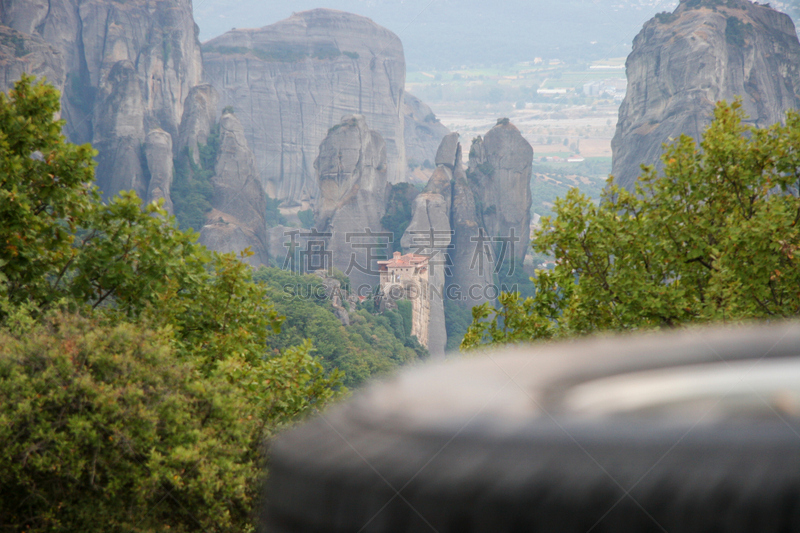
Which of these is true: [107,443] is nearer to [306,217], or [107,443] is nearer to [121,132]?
[121,132]

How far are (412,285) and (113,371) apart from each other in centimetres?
5015

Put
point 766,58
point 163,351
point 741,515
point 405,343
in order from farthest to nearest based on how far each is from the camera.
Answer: point 766,58, point 405,343, point 163,351, point 741,515

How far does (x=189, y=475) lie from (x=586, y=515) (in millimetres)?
3908

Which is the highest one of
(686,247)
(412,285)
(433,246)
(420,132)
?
(420,132)

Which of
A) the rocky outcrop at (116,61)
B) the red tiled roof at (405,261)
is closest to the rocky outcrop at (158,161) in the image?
the rocky outcrop at (116,61)

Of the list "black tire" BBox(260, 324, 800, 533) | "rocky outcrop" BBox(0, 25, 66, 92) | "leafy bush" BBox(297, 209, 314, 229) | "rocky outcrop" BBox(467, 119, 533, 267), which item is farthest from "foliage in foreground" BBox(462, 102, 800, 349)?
"leafy bush" BBox(297, 209, 314, 229)

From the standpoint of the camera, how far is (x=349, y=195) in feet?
214

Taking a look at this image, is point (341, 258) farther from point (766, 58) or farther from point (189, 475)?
point (189, 475)

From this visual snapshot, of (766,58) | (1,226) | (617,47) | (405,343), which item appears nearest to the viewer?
(1,226)

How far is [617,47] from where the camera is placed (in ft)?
414

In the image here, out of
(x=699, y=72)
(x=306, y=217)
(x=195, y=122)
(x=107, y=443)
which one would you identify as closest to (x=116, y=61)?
(x=195, y=122)

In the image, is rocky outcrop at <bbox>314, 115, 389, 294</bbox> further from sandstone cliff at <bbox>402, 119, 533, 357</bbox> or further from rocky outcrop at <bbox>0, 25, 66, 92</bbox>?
rocky outcrop at <bbox>0, 25, 66, 92</bbox>

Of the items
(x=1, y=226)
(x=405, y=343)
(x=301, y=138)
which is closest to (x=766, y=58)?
(x=405, y=343)

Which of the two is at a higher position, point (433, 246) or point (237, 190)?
point (237, 190)
